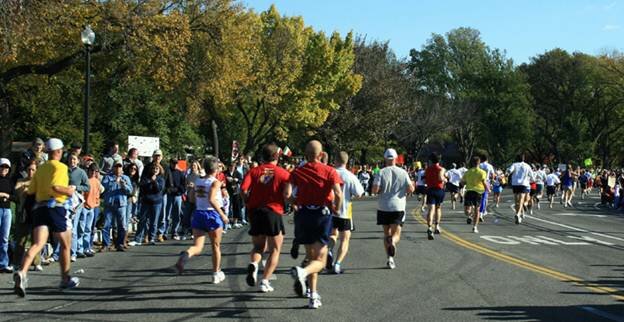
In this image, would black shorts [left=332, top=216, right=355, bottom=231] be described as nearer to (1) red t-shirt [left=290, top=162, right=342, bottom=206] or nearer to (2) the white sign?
(1) red t-shirt [left=290, top=162, right=342, bottom=206]

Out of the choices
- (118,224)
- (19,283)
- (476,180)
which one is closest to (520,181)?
(476,180)

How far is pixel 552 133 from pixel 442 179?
230ft

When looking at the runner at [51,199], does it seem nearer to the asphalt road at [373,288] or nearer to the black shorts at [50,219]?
the black shorts at [50,219]

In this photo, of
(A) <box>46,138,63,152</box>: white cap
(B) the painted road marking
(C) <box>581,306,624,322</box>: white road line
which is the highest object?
(A) <box>46,138,63,152</box>: white cap

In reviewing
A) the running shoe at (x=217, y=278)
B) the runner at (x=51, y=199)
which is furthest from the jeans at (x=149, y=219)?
the runner at (x=51, y=199)

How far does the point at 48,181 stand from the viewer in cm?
928

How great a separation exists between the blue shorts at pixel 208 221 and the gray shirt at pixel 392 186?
9.85 ft

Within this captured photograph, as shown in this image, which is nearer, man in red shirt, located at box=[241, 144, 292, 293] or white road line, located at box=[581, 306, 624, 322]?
white road line, located at box=[581, 306, 624, 322]

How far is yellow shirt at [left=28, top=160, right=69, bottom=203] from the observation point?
9289 millimetres

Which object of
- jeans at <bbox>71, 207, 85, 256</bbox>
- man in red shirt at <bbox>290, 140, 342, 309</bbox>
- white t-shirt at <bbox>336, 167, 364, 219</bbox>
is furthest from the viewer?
jeans at <bbox>71, 207, 85, 256</bbox>

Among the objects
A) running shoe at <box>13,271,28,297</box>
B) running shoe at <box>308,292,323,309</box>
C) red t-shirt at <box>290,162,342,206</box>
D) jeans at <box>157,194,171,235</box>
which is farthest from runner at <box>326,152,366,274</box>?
jeans at <box>157,194,171,235</box>

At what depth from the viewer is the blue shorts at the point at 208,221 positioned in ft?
33.4

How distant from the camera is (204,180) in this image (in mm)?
10289

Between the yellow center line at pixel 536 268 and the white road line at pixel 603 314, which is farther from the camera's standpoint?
the yellow center line at pixel 536 268
